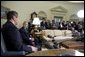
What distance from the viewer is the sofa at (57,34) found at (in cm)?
186

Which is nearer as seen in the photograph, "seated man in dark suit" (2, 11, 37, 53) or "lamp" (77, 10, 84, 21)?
"seated man in dark suit" (2, 11, 37, 53)

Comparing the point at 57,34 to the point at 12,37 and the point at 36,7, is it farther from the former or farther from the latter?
the point at 12,37

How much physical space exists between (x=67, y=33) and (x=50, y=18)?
12.0 inches

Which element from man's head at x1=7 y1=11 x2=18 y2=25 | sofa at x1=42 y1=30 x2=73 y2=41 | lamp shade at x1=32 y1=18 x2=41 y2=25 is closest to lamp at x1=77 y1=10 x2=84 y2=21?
sofa at x1=42 y1=30 x2=73 y2=41

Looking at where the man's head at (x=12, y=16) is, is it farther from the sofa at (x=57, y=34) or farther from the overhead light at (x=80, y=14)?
the overhead light at (x=80, y=14)

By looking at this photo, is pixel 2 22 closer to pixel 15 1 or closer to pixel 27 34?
pixel 15 1

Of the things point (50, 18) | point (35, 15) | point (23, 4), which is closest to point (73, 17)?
point (50, 18)

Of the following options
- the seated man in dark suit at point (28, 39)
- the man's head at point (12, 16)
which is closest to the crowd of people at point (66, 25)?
the man's head at point (12, 16)

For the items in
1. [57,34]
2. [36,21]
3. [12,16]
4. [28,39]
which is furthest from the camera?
[28,39]

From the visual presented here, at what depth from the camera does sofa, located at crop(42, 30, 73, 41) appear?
1862 mm

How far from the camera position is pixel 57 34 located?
77.3 inches

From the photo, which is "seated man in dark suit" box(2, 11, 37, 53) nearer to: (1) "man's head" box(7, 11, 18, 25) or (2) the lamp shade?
(1) "man's head" box(7, 11, 18, 25)

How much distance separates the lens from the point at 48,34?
2.00 metres

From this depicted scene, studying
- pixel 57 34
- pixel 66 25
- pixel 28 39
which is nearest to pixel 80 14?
pixel 66 25
